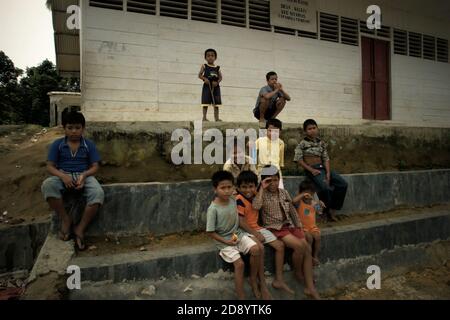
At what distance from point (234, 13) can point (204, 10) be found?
0.69 m

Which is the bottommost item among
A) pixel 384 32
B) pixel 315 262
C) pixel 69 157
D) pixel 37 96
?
pixel 315 262

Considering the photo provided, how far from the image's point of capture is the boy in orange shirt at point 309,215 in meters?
3.41

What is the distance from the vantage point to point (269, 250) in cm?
324

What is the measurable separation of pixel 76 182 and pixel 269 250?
2019 mm

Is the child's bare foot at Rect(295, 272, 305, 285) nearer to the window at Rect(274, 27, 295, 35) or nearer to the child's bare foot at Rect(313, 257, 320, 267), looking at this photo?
the child's bare foot at Rect(313, 257, 320, 267)

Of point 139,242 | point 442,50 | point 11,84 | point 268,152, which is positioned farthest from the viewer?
point 11,84

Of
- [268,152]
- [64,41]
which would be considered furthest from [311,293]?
[64,41]

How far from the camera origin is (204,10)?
6.57 meters

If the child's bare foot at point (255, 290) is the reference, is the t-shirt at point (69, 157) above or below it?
above

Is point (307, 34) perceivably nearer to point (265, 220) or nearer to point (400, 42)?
A: point (400, 42)

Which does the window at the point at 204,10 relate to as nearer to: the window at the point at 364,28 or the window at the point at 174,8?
the window at the point at 174,8

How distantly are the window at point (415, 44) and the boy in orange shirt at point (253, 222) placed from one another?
8.45 meters

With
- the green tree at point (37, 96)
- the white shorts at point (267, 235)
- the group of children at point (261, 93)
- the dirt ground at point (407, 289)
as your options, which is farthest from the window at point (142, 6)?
→ the green tree at point (37, 96)
